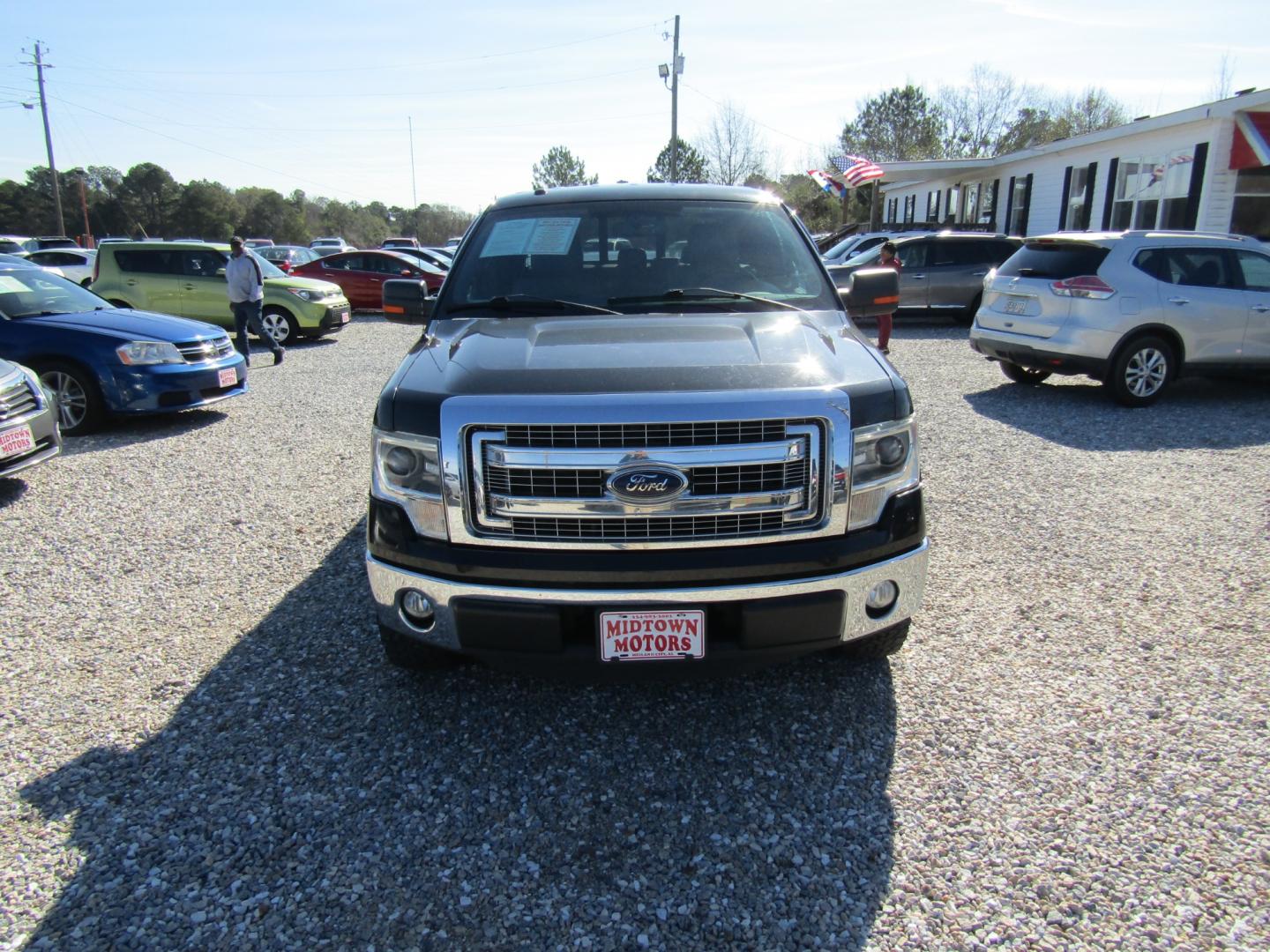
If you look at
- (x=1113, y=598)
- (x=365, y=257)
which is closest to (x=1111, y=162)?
(x=365, y=257)

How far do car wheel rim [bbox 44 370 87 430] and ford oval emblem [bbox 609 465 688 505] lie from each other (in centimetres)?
703

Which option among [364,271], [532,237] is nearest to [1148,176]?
[364,271]

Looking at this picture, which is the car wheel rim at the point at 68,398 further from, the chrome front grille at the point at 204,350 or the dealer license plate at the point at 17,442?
the dealer license plate at the point at 17,442

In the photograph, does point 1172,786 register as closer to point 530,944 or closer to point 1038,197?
point 530,944

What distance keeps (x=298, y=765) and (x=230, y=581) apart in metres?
1.89

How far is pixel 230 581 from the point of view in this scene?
4.40 m

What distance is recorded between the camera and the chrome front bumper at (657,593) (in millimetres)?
2541

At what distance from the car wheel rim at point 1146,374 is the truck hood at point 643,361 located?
21.7 ft

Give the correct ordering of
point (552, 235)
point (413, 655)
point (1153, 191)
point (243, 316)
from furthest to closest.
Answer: point (1153, 191), point (243, 316), point (552, 235), point (413, 655)

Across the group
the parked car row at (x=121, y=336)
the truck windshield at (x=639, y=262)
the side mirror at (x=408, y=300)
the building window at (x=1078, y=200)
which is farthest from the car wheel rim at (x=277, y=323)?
the building window at (x=1078, y=200)

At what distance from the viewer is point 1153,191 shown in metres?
17.7

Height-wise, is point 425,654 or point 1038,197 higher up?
point 1038,197

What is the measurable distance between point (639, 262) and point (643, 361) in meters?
1.13

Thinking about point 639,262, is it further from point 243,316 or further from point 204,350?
point 243,316
